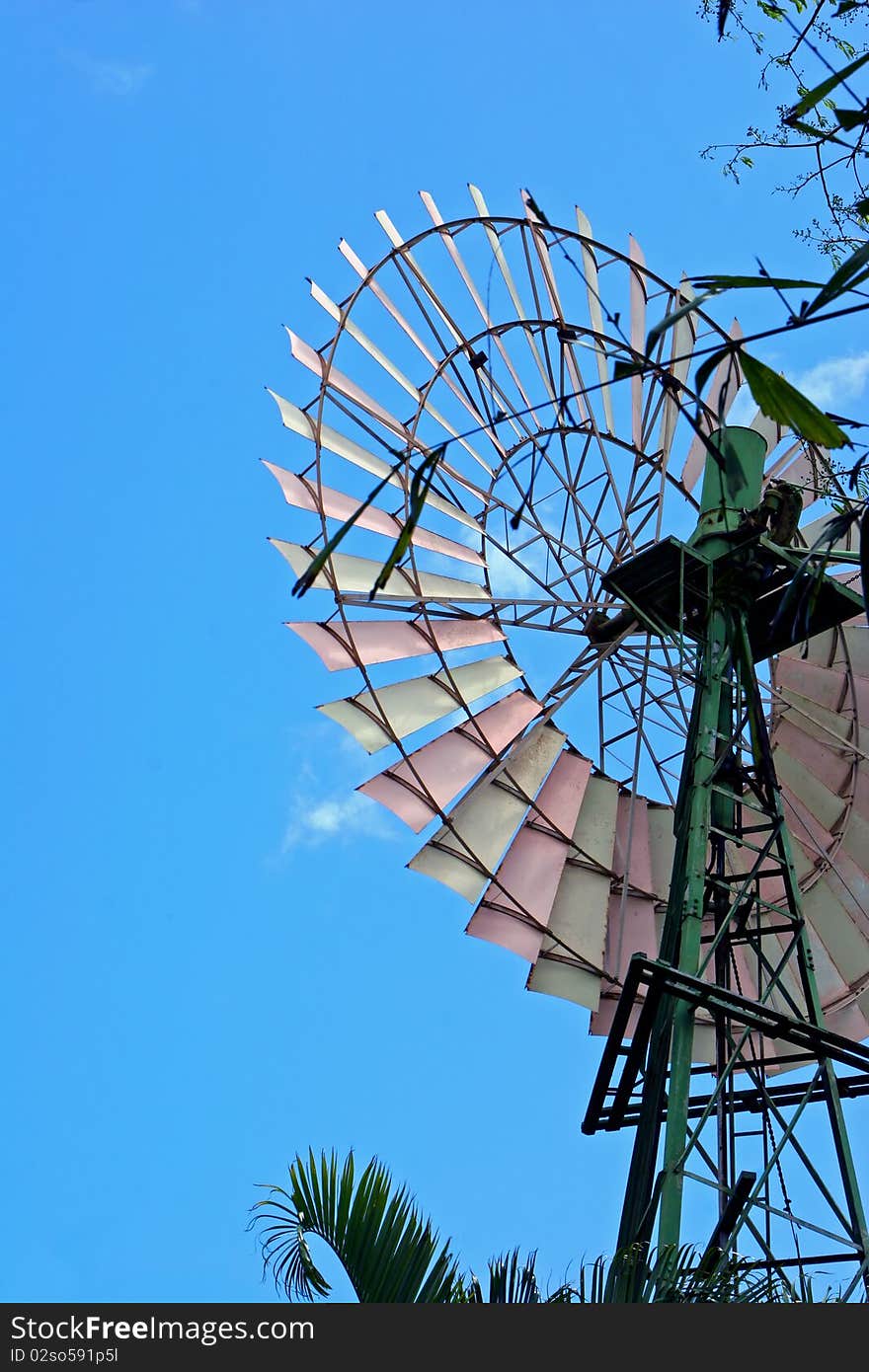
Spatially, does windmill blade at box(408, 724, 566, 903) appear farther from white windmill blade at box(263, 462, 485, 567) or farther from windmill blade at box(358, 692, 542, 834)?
white windmill blade at box(263, 462, 485, 567)

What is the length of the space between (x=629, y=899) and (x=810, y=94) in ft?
27.1

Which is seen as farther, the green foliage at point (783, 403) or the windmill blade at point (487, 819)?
the windmill blade at point (487, 819)

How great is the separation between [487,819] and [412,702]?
0.86 m

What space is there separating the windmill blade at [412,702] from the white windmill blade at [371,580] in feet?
1.54

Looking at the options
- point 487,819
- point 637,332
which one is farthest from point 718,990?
point 637,332

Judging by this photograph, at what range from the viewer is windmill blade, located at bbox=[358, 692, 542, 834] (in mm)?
9625

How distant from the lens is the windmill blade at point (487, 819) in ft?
31.8

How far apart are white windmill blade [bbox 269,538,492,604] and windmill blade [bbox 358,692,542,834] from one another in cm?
76

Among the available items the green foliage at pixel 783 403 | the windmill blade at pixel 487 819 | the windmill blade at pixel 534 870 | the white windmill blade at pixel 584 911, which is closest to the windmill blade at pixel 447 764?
the windmill blade at pixel 487 819

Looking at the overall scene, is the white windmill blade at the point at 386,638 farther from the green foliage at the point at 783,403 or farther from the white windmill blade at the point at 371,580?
the green foliage at the point at 783,403

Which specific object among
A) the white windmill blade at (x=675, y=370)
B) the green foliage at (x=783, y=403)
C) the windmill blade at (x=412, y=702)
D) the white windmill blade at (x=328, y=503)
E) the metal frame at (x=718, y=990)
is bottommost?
the green foliage at (x=783, y=403)

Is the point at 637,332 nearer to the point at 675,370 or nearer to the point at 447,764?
the point at 675,370

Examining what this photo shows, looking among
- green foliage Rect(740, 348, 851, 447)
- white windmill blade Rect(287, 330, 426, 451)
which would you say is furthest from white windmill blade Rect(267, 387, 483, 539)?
green foliage Rect(740, 348, 851, 447)

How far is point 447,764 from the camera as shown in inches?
394
